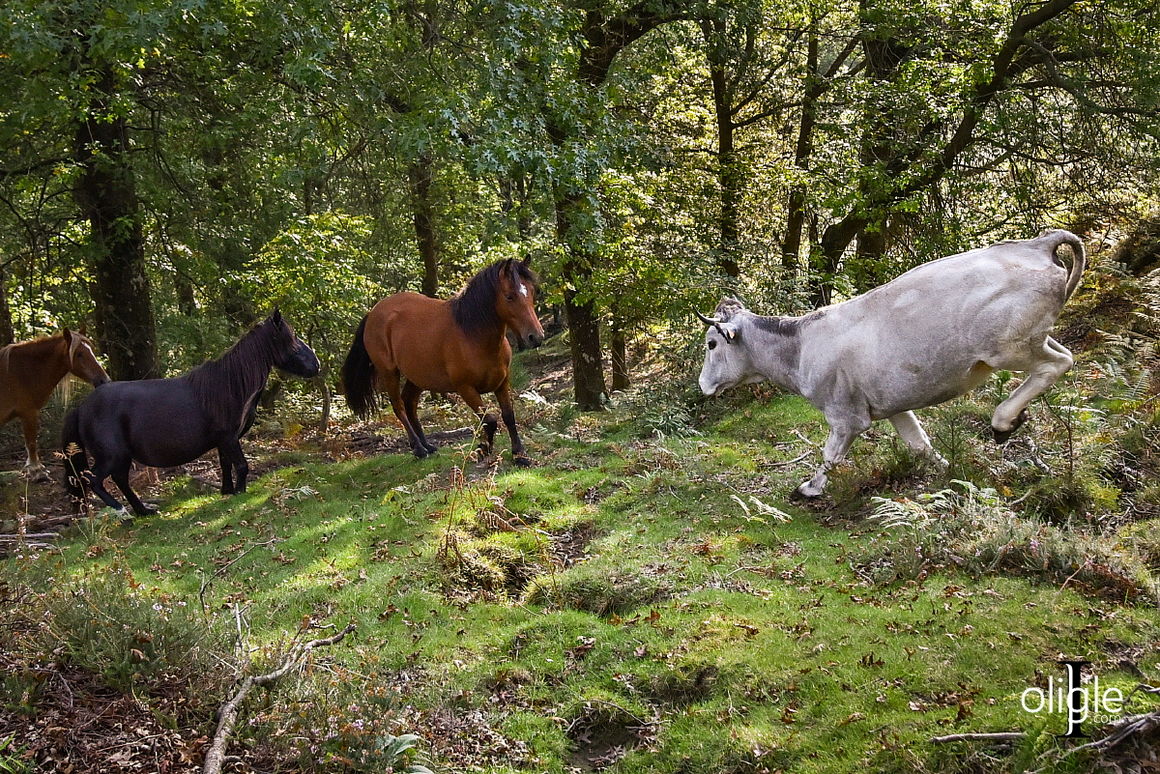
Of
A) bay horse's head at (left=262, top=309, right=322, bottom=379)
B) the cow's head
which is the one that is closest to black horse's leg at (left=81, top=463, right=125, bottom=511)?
bay horse's head at (left=262, top=309, right=322, bottom=379)

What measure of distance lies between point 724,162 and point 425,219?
7.68 metres

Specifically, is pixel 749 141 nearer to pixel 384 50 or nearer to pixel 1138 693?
pixel 384 50

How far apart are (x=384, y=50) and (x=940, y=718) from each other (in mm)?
11903

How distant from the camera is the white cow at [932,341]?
21.9 ft

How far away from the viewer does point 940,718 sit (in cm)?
420

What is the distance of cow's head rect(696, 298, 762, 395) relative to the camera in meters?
8.84

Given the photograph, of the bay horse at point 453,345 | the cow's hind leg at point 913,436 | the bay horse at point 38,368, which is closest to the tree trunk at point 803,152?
the bay horse at point 453,345

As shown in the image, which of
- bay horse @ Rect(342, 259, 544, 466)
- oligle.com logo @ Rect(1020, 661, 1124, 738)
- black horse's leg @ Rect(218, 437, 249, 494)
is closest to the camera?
oligle.com logo @ Rect(1020, 661, 1124, 738)

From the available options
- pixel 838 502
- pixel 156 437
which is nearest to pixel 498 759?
pixel 838 502

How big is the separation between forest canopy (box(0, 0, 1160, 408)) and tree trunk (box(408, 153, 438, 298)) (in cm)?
124

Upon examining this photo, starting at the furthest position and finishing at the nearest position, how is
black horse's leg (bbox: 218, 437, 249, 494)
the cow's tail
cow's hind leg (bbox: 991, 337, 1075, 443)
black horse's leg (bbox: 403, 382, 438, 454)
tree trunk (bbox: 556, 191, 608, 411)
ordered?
1. tree trunk (bbox: 556, 191, 608, 411)
2. black horse's leg (bbox: 403, 382, 438, 454)
3. black horse's leg (bbox: 218, 437, 249, 494)
4. cow's hind leg (bbox: 991, 337, 1075, 443)
5. the cow's tail

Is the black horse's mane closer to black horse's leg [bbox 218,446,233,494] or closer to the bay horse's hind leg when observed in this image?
black horse's leg [bbox 218,446,233,494]

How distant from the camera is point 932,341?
7016mm

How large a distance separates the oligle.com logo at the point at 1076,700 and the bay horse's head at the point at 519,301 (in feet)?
24.1
